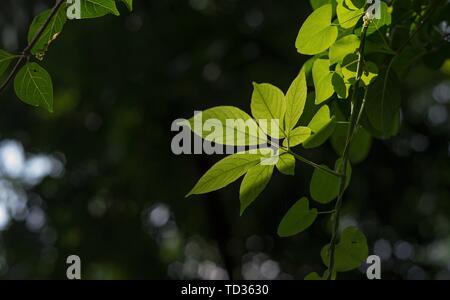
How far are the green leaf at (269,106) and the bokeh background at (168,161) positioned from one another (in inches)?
41.7

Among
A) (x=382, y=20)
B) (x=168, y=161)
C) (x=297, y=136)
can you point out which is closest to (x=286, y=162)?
(x=297, y=136)

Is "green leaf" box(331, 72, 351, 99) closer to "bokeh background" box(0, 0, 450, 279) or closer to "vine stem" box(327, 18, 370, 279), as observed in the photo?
"vine stem" box(327, 18, 370, 279)

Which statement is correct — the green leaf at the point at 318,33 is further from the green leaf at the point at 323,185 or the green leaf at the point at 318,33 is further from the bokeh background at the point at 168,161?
the bokeh background at the point at 168,161

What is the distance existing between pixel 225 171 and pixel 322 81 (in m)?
0.10

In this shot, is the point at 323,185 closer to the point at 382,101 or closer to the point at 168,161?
the point at 382,101

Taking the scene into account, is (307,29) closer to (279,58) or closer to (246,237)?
(279,58)

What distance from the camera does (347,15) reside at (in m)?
0.41

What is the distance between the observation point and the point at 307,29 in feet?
1.36

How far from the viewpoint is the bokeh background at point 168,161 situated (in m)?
1.51

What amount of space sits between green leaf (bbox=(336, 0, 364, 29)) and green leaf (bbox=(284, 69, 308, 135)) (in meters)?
0.05

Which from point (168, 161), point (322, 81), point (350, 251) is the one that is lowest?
point (350, 251)

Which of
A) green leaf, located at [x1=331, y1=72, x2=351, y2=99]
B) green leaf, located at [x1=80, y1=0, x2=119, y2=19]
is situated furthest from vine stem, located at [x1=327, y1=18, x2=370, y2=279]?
green leaf, located at [x1=80, y1=0, x2=119, y2=19]

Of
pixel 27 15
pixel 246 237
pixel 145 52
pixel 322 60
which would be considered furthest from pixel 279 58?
pixel 322 60
